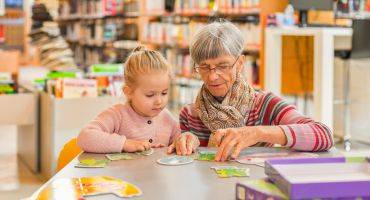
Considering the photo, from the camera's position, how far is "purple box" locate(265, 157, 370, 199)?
100 centimetres

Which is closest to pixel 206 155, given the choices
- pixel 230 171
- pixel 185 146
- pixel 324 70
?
pixel 185 146

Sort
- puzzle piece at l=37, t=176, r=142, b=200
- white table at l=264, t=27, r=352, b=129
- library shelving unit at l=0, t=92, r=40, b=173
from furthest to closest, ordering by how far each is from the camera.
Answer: white table at l=264, t=27, r=352, b=129 < library shelving unit at l=0, t=92, r=40, b=173 < puzzle piece at l=37, t=176, r=142, b=200

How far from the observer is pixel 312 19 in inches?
256

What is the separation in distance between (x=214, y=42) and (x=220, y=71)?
0.11 meters

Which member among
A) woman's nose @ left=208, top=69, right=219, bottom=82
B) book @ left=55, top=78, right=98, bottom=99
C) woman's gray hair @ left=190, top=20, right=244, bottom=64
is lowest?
book @ left=55, top=78, right=98, bottom=99

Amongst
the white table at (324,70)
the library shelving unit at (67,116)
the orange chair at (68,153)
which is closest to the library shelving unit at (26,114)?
the library shelving unit at (67,116)

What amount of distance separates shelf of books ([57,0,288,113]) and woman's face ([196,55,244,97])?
2.79 meters

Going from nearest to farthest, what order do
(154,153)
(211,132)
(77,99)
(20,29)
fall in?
1. (154,153)
2. (211,132)
3. (77,99)
4. (20,29)

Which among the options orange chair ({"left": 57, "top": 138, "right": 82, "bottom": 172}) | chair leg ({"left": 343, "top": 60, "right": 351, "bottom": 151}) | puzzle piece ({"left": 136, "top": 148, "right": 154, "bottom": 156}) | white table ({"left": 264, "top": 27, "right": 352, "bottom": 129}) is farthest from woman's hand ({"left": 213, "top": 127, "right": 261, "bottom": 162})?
chair leg ({"left": 343, "top": 60, "right": 351, "bottom": 151})

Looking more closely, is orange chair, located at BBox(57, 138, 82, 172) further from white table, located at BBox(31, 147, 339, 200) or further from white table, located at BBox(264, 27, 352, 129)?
white table, located at BBox(264, 27, 352, 129)

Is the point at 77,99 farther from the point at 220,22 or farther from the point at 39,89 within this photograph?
the point at 220,22

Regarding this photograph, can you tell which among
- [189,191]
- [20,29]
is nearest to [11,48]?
[20,29]

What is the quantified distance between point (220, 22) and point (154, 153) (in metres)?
0.54

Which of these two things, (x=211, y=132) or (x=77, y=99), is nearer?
(x=211, y=132)
